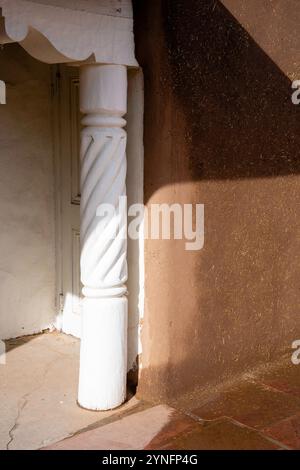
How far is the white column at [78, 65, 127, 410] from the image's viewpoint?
333cm

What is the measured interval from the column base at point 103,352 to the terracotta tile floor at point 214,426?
16 centimetres

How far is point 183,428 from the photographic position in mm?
3336

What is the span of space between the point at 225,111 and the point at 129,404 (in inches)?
73.5

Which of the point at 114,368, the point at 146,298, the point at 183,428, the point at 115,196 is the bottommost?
the point at 183,428

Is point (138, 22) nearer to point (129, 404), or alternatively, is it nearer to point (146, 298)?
point (146, 298)

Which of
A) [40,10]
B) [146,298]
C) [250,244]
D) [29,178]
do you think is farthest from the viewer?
[29,178]

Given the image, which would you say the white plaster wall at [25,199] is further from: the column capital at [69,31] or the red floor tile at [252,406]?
the red floor tile at [252,406]

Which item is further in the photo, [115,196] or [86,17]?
[115,196]

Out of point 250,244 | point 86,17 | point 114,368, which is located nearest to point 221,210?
point 250,244

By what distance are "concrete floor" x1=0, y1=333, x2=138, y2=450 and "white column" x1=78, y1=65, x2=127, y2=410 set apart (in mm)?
144

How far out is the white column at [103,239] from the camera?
131 inches

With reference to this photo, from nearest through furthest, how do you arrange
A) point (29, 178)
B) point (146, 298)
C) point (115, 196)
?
point (115, 196) → point (146, 298) → point (29, 178)

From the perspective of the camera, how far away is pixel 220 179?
3828mm

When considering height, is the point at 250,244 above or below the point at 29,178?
below
